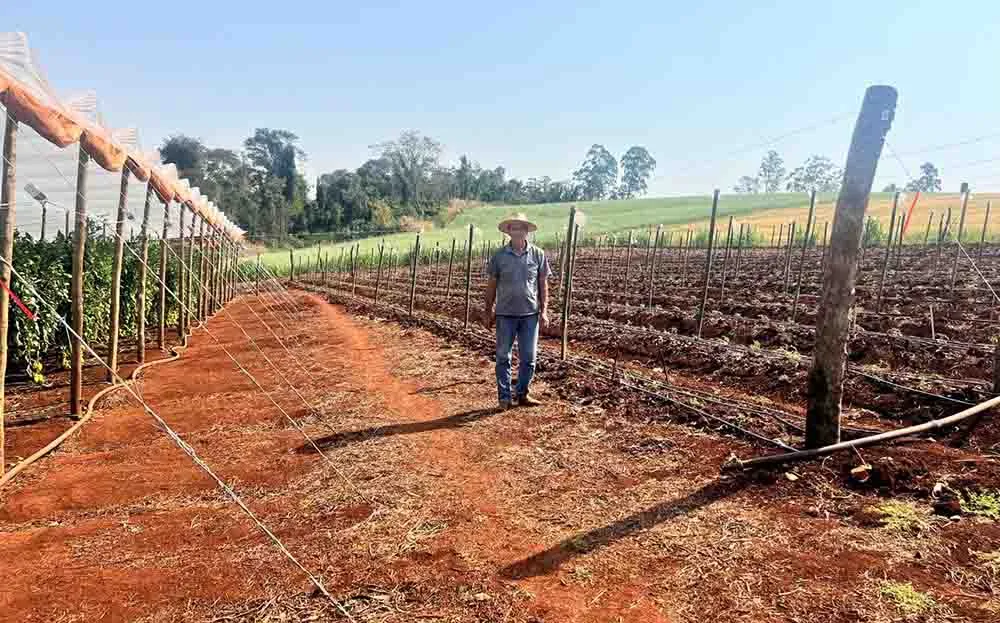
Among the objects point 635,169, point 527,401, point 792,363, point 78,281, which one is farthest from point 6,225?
point 635,169

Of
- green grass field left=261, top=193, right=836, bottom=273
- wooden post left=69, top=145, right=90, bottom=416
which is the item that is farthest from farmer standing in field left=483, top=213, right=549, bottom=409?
green grass field left=261, top=193, right=836, bottom=273

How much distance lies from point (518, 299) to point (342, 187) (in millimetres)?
59777

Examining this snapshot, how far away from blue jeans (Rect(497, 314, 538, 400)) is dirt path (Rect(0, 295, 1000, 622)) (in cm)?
31

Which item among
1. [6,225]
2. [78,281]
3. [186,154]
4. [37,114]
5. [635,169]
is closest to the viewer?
[6,225]

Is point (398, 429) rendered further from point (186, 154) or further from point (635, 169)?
point (635, 169)

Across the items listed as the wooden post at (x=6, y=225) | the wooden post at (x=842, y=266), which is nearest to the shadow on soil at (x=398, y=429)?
the wooden post at (x=6, y=225)

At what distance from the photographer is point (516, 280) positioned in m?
5.72

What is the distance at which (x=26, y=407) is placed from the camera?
260 inches

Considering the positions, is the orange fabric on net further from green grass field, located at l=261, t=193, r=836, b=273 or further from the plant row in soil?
green grass field, located at l=261, t=193, r=836, b=273

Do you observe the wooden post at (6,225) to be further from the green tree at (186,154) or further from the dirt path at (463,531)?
the green tree at (186,154)

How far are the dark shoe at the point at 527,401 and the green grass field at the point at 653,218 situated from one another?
99.9 feet

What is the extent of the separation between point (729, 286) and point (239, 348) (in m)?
12.0

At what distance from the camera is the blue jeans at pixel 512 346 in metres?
5.78

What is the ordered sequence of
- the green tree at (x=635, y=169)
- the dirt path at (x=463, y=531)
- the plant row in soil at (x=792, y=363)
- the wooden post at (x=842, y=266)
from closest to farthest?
the dirt path at (x=463, y=531), the wooden post at (x=842, y=266), the plant row in soil at (x=792, y=363), the green tree at (x=635, y=169)
